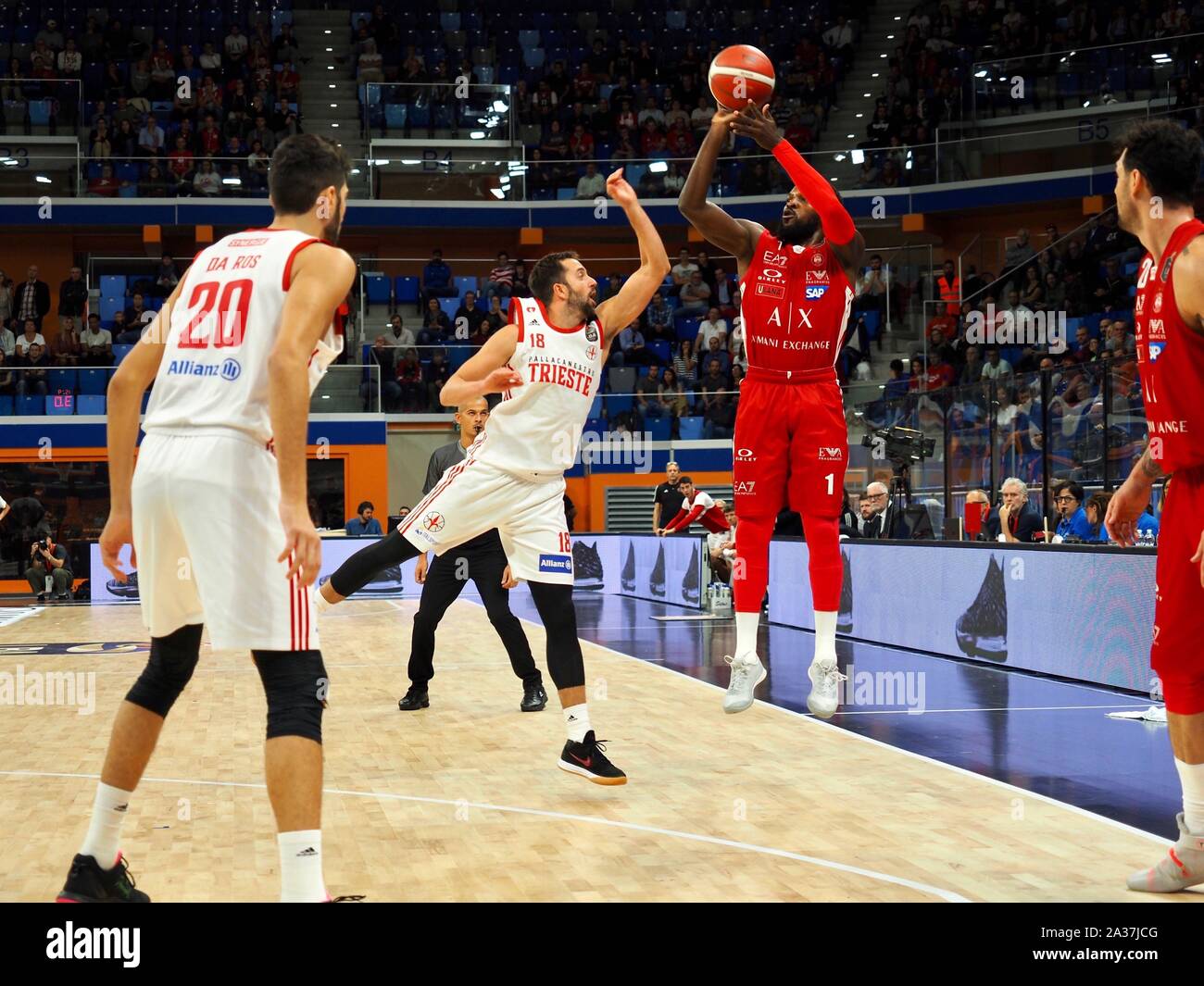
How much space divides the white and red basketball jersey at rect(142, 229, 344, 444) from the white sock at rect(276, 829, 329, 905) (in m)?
1.04

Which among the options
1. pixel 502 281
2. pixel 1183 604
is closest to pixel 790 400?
pixel 1183 604

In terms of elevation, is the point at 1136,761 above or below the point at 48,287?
below

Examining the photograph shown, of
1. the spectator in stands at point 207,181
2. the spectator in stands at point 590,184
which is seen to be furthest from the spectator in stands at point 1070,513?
the spectator in stands at point 207,181

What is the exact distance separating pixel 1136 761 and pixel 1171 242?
3.06 m

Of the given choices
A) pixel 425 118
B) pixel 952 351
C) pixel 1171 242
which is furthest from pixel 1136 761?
pixel 425 118

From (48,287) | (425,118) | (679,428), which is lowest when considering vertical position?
(679,428)

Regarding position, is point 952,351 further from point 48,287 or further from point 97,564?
point 48,287

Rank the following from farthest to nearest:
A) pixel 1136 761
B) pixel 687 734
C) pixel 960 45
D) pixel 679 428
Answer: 1. pixel 960 45
2. pixel 679 428
3. pixel 687 734
4. pixel 1136 761

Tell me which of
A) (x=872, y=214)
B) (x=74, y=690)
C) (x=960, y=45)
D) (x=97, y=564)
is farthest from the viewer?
(x=960, y=45)

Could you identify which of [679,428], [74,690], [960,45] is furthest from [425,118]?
[74,690]

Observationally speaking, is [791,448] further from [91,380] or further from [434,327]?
[91,380]

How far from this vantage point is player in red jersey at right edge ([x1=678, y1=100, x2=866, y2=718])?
6.12 m

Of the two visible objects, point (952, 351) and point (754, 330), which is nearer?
point (754, 330)

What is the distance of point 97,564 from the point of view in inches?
776
